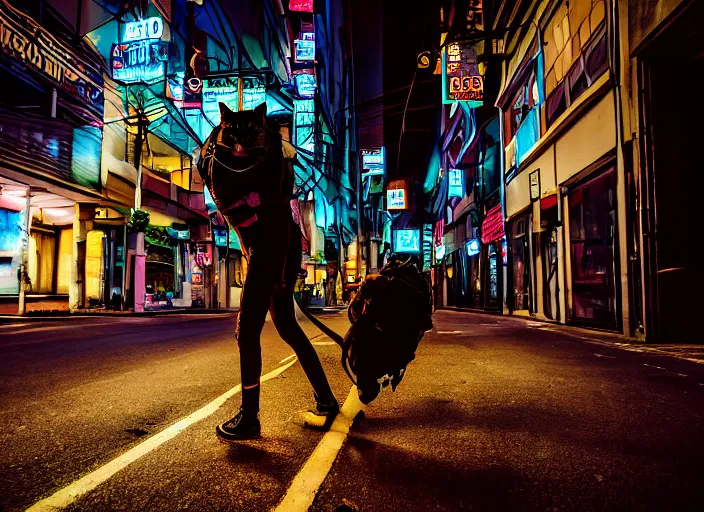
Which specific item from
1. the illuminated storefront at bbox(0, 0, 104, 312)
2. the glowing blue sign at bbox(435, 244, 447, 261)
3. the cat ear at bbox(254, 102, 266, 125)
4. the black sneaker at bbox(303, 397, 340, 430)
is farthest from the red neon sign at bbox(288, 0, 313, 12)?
the black sneaker at bbox(303, 397, 340, 430)

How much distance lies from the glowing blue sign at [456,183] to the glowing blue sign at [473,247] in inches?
136

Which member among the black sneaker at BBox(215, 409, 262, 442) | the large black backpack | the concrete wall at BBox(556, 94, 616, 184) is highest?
the concrete wall at BBox(556, 94, 616, 184)

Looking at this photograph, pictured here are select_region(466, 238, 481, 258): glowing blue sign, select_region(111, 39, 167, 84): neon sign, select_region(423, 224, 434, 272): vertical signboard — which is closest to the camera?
select_region(111, 39, 167, 84): neon sign

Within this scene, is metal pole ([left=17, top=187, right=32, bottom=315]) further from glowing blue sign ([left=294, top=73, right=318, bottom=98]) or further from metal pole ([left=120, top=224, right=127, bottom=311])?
glowing blue sign ([left=294, top=73, right=318, bottom=98])

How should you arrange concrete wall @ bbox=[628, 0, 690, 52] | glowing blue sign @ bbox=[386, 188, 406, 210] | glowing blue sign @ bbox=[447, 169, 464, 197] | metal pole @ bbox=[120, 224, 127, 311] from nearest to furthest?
concrete wall @ bbox=[628, 0, 690, 52] < metal pole @ bbox=[120, 224, 127, 311] < glowing blue sign @ bbox=[447, 169, 464, 197] < glowing blue sign @ bbox=[386, 188, 406, 210]

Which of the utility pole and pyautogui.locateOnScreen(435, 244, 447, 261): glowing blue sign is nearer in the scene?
the utility pole

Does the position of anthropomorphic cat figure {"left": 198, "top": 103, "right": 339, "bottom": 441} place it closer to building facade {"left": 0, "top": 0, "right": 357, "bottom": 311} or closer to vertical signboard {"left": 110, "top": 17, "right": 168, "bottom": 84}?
building facade {"left": 0, "top": 0, "right": 357, "bottom": 311}

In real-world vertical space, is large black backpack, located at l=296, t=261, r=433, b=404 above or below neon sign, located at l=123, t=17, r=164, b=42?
below

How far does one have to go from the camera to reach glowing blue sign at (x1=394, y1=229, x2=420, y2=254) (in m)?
47.0

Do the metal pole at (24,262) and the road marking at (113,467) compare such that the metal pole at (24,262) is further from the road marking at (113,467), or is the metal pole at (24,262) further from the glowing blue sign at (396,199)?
the glowing blue sign at (396,199)

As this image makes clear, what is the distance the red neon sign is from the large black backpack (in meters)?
32.3

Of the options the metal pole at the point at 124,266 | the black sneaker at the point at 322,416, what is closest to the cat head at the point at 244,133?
the black sneaker at the point at 322,416

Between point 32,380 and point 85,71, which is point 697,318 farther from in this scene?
point 85,71

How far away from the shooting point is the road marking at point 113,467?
6.12 ft
